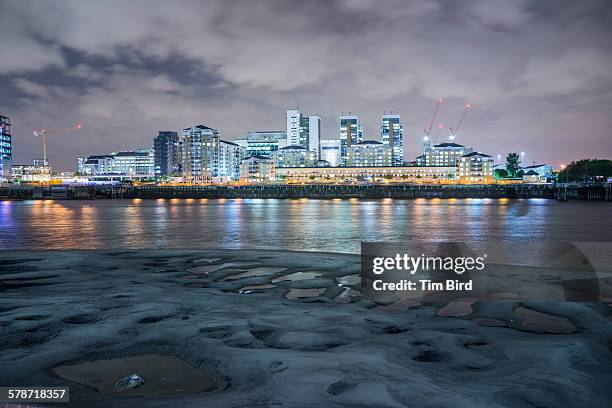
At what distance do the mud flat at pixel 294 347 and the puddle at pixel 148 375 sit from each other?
0.9 inches

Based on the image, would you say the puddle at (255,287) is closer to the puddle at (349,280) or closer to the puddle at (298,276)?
the puddle at (298,276)

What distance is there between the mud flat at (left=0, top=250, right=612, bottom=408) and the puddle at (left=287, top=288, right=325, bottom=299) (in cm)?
2

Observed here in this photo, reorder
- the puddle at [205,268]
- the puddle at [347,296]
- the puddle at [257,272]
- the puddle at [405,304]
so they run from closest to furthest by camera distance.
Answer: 1. the puddle at [405,304]
2. the puddle at [347,296]
3. the puddle at [257,272]
4. the puddle at [205,268]

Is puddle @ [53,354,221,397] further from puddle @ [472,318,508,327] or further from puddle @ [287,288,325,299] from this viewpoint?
puddle @ [472,318,508,327]

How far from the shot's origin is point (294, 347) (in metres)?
6.56

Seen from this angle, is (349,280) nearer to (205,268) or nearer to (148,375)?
(205,268)

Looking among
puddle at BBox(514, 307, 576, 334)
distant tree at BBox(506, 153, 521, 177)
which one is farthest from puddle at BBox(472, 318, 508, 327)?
distant tree at BBox(506, 153, 521, 177)

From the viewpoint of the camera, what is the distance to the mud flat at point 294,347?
16.6ft

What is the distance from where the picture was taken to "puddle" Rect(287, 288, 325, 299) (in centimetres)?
1031

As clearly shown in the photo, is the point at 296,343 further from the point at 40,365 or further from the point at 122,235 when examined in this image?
the point at 122,235

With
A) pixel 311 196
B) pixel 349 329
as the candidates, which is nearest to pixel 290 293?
pixel 349 329

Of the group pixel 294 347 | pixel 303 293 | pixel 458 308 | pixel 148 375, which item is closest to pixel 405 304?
pixel 458 308

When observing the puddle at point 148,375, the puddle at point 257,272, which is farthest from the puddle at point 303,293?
the puddle at point 148,375

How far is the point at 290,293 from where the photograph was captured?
34.9 feet
